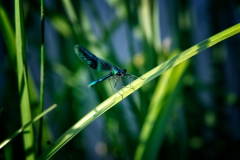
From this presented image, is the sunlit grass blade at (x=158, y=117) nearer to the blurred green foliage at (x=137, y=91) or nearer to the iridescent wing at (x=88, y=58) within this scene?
the blurred green foliage at (x=137, y=91)

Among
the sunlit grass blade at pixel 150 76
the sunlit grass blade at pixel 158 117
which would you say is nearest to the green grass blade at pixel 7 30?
the sunlit grass blade at pixel 150 76

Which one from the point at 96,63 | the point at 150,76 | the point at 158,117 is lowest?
the point at 158,117

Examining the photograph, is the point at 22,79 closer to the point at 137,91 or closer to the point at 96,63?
the point at 96,63

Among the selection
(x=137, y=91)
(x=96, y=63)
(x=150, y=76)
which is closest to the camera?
(x=150, y=76)

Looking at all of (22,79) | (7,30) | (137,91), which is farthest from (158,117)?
(7,30)

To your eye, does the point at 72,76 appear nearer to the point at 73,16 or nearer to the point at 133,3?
the point at 73,16

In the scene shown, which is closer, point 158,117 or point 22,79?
point 22,79

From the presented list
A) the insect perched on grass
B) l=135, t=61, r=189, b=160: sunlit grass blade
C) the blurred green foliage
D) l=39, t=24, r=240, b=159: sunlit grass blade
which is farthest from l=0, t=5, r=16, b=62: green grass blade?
l=135, t=61, r=189, b=160: sunlit grass blade

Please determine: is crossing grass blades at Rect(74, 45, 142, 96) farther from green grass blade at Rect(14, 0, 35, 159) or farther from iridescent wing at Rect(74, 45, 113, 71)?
green grass blade at Rect(14, 0, 35, 159)
